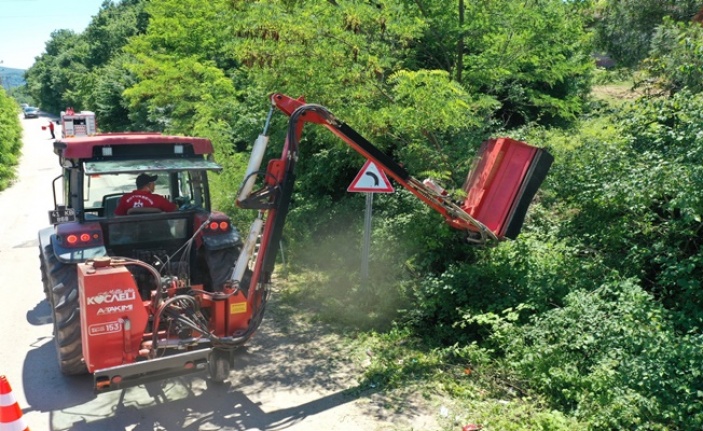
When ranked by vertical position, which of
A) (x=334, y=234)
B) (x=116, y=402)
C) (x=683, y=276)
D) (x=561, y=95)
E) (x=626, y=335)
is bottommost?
(x=116, y=402)

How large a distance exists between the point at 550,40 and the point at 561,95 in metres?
5.56

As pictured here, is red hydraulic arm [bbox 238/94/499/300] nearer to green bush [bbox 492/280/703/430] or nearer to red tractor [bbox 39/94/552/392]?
red tractor [bbox 39/94/552/392]

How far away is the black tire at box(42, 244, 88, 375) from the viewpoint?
5.66m

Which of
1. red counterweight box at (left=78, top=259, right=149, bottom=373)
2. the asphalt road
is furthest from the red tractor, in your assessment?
the asphalt road

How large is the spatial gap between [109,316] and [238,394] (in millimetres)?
1612

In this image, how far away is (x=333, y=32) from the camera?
7.48 m

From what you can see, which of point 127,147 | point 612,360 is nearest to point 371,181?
point 127,147

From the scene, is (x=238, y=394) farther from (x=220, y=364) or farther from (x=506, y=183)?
(x=506, y=183)

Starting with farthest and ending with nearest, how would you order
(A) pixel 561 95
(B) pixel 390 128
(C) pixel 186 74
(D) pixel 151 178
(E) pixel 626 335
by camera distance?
(C) pixel 186 74 < (A) pixel 561 95 < (B) pixel 390 128 < (D) pixel 151 178 < (E) pixel 626 335

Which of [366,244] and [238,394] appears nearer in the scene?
[238,394]

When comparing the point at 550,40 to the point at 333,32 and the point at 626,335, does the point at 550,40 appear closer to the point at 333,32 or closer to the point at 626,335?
the point at 333,32

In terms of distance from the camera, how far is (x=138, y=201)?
22.4ft

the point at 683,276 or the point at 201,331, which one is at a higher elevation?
the point at 683,276

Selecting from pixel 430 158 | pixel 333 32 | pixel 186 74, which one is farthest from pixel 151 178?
pixel 186 74
